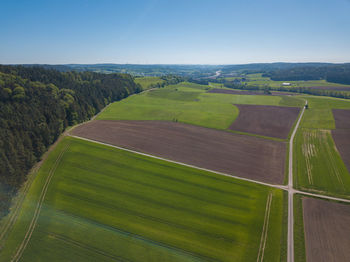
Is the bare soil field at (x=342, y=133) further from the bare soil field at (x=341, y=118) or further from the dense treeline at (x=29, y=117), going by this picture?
the dense treeline at (x=29, y=117)

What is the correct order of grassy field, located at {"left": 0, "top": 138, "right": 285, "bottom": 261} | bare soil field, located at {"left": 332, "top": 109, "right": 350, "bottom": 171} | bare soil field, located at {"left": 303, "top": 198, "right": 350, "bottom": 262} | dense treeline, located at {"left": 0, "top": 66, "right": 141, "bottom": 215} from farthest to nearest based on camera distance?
bare soil field, located at {"left": 332, "top": 109, "right": 350, "bottom": 171} < dense treeline, located at {"left": 0, "top": 66, "right": 141, "bottom": 215} < grassy field, located at {"left": 0, "top": 138, "right": 285, "bottom": 261} < bare soil field, located at {"left": 303, "top": 198, "right": 350, "bottom": 262}

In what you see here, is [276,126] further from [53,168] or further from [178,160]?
[53,168]

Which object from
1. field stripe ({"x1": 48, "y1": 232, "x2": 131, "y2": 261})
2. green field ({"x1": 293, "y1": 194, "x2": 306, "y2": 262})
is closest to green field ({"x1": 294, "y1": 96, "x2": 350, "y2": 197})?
green field ({"x1": 293, "y1": 194, "x2": 306, "y2": 262})

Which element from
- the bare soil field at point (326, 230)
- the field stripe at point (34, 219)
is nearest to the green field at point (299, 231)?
the bare soil field at point (326, 230)

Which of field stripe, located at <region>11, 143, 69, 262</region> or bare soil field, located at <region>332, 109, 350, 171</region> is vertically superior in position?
bare soil field, located at <region>332, 109, 350, 171</region>

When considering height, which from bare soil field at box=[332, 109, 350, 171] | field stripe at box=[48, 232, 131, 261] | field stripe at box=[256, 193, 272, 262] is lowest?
field stripe at box=[48, 232, 131, 261]

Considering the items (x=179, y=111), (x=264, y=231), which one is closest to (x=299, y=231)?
(x=264, y=231)

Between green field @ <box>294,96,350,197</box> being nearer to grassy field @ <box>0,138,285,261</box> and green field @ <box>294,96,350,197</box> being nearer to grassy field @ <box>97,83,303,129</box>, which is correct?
grassy field @ <box>0,138,285,261</box>
